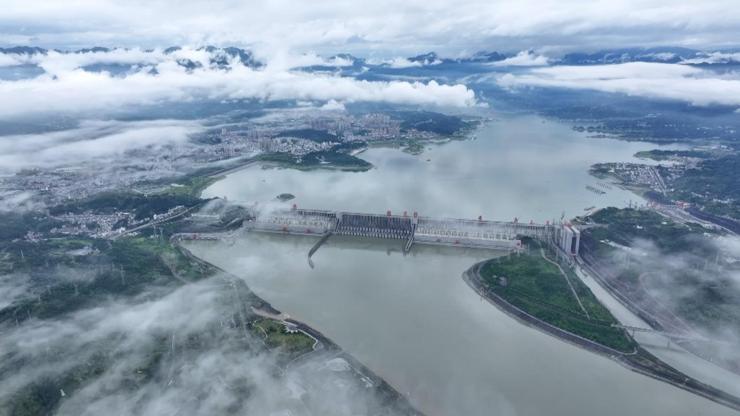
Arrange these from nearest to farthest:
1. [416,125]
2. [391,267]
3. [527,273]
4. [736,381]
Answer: [736,381] < [527,273] < [391,267] < [416,125]

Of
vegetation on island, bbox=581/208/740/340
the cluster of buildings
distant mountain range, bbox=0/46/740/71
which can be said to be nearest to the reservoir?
the cluster of buildings

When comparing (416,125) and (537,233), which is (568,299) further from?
(416,125)

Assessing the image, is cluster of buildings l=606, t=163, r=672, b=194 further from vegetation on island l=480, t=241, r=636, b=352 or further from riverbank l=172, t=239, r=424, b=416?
riverbank l=172, t=239, r=424, b=416

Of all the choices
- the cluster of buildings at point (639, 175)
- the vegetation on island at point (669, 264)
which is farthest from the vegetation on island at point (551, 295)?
the cluster of buildings at point (639, 175)

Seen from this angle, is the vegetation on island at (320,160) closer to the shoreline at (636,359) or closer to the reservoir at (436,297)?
the reservoir at (436,297)

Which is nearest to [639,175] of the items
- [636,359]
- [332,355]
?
[636,359]

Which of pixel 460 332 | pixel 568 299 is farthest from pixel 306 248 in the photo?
pixel 568 299
